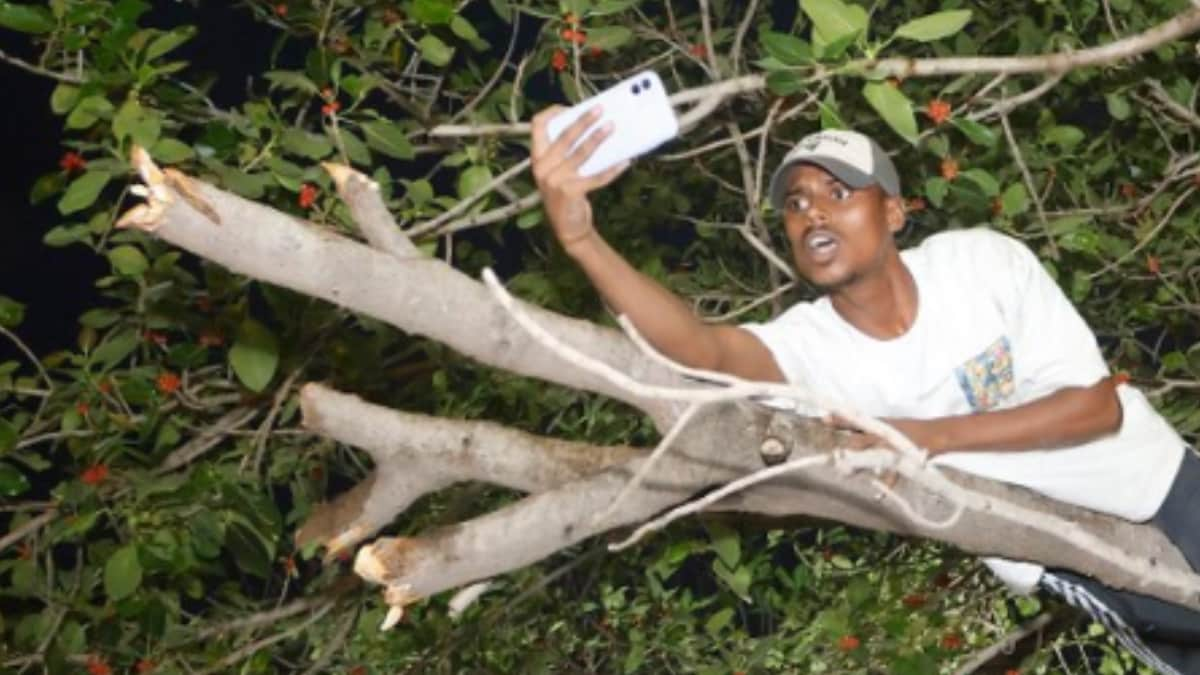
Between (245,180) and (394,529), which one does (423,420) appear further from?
(394,529)

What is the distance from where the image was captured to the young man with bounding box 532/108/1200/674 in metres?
1.26

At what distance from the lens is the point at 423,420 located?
42.5 inches

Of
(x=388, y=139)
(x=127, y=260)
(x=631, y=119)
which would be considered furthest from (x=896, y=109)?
(x=127, y=260)

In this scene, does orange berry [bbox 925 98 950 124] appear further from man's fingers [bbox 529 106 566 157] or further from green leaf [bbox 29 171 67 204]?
green leaf [bbox 29 171 67 204]

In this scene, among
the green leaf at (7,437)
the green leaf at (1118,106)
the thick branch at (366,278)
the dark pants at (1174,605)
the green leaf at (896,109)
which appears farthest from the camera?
the green leaf at (1118,106)

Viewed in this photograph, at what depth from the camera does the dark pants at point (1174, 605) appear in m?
1.34

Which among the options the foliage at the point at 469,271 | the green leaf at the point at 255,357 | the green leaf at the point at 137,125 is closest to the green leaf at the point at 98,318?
the foliage at the point at 469,271

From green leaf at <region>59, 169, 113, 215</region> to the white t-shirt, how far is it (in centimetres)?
82

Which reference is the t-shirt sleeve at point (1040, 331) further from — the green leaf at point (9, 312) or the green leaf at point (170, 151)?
the green leaf at point (9, 312)

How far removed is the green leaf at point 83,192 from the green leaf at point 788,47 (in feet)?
2.65

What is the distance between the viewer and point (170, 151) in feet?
5.76

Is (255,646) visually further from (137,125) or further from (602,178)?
(602,178)

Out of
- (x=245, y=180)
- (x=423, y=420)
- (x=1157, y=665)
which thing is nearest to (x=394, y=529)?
(x=245, y=180)

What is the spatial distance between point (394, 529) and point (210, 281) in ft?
2.48
